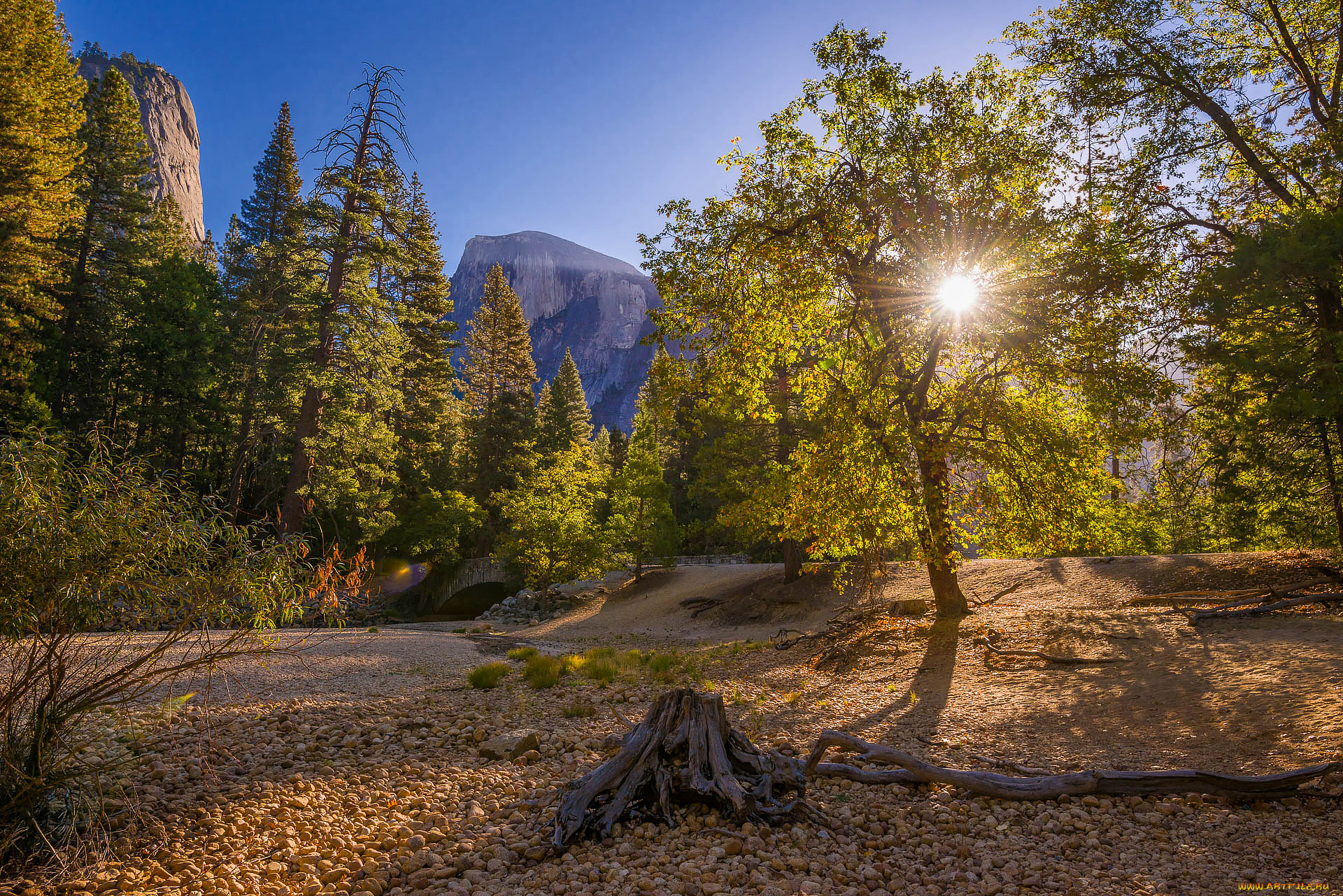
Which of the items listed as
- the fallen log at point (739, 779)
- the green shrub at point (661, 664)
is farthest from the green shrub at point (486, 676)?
the fallen log at point (739, 779)

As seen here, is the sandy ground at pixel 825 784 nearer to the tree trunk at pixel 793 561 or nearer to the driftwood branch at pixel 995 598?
the driftwood branch at pixel 995 598

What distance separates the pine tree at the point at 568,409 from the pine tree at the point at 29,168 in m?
21.3

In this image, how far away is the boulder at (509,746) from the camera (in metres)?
5.25

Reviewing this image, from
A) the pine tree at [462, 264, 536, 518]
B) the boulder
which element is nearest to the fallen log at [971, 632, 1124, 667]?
the boulder

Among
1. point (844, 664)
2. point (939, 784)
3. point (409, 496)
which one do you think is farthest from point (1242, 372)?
point (409, 496)

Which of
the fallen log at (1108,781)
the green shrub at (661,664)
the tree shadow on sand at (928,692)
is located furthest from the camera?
the green shrub at (661,664)

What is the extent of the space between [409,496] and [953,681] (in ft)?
92.1

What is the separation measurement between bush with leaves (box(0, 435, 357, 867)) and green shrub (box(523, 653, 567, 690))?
16.5 ft

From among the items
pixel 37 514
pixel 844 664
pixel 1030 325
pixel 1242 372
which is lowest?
pixel 844 664

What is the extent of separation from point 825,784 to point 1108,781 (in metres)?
1.76

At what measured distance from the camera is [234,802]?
3.86m

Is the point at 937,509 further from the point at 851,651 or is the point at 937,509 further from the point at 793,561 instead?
the point at 793,561

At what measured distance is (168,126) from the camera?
91375mm

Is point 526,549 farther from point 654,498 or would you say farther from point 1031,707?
point 1031,707
